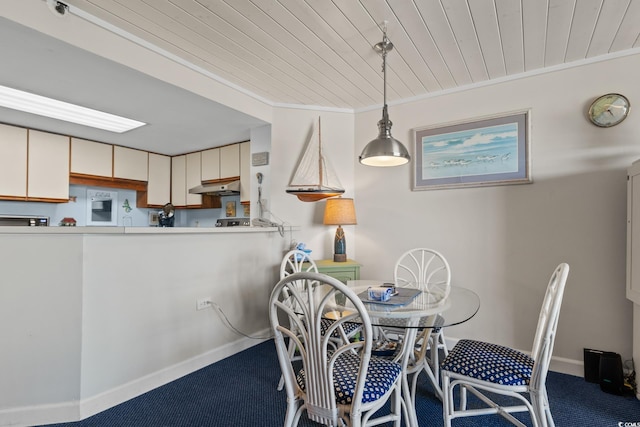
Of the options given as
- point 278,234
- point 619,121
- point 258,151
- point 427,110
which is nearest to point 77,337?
point 278,234

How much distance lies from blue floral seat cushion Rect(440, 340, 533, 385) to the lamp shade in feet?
4.88

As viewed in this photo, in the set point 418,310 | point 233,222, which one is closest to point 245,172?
point 233,222

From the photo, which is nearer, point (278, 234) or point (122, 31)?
point (122, 31)

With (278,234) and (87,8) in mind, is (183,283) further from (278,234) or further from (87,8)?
(87,8)

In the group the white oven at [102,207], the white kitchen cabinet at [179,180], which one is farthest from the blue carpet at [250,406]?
the white oven at [102,207]

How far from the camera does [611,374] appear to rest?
6.87 ft

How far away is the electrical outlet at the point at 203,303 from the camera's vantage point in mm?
2463

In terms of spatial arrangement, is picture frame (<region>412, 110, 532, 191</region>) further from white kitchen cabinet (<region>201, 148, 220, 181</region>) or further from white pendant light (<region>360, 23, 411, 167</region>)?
white kitchen cabinet (<region>201, 148, 220, 181</region>)

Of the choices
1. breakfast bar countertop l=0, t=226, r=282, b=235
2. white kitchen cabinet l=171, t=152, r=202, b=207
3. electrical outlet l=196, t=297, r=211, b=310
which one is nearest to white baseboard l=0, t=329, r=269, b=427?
electrical outlet l=196, t=297, r=211, b=310

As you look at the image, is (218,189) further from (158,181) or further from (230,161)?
(158,181)

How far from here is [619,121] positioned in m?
2.21

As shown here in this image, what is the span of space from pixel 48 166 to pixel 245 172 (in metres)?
2.00

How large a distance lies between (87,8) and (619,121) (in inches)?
132

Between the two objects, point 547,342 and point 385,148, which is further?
point 385,148
